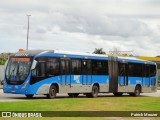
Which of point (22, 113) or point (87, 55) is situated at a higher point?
point (87, 55)

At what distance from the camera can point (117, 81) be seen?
37.3m

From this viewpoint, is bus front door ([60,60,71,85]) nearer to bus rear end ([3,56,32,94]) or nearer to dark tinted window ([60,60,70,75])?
dark tinted window ([60,60,70,75])

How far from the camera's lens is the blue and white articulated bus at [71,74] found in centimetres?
2931

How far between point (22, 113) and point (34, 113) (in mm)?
480

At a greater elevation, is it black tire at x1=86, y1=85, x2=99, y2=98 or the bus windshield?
the bus windshield

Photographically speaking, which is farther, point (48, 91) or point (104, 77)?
point (104, 77)

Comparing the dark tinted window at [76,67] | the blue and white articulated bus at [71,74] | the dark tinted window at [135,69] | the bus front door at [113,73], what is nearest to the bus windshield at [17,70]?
the blue and white articulated bus at [71,74]

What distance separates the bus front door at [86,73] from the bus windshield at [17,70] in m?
5.16

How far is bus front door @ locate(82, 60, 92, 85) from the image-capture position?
110ft

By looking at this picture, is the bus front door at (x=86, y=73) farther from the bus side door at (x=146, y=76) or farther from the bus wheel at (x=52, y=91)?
the bus side door at (x=146, y=76)

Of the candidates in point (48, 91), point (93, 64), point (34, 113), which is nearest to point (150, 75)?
point (93, 64)

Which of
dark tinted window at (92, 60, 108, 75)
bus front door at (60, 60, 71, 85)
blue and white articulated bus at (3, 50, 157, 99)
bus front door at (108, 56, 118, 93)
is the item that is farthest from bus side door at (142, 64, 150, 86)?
bus front door at (60, 60, 71, 85)

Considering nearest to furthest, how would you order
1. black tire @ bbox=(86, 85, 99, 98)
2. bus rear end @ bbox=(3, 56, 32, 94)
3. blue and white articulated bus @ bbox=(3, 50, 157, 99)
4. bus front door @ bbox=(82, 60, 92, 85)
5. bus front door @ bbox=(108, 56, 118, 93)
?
bus rear end @ bbox=(3, 56, 32, 94) → blue and white articulated bus @ bbox=(3, 50, 157, 99) → bus front door @ bbox=(82, 60, 92, 85) → black tire @ bbox=(86, 85, 99, 98) → bus front door @ bbox=(108, 56, 118, 93)

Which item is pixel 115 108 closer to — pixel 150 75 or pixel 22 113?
pixel 22 113
